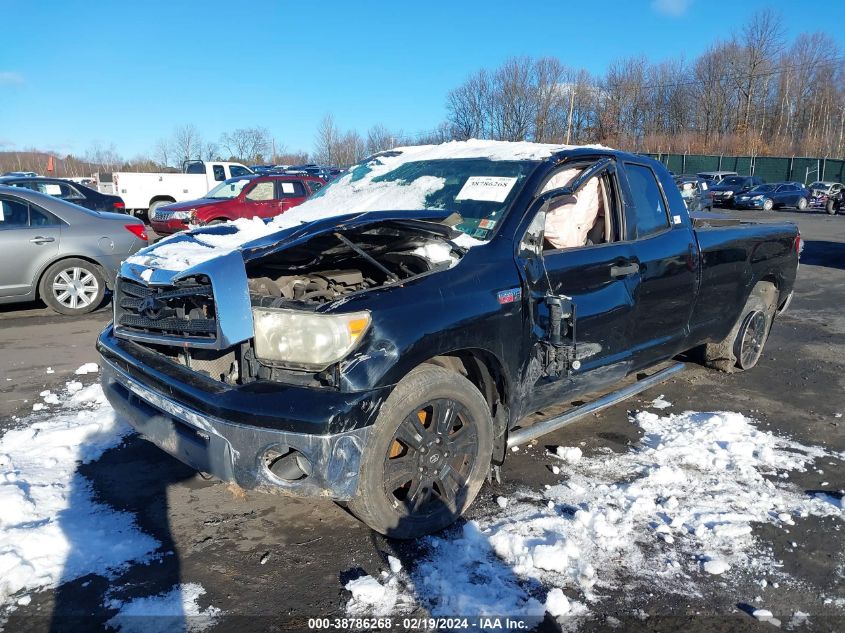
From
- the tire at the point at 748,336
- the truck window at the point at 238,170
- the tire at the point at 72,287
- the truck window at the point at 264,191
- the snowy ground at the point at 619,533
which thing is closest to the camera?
the snowy ground at the point at 619,533

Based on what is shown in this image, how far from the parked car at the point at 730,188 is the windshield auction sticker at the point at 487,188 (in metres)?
35.2

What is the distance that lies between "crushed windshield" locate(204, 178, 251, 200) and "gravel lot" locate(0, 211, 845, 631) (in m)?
10.9

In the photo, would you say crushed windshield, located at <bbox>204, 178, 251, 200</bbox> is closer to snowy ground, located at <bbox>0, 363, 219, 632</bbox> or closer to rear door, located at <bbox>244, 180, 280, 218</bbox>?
rear door, located at <bbox>244, 180, 280, 218</bbox>

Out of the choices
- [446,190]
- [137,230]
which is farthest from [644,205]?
[137,230]

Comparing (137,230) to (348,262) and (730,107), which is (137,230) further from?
(730,107)

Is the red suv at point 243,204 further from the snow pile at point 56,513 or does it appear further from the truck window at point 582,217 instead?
the truck window at point 582,217

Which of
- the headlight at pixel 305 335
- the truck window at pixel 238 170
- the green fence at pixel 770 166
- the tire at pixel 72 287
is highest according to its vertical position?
the green fence at pixel 770 166

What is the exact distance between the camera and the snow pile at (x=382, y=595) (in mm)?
2570

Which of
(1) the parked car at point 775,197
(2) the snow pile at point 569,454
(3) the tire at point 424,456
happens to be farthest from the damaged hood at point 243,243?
(1) the parked car at point 775,197

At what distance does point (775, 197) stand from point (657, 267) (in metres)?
34.1

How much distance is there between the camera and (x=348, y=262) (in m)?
3.89

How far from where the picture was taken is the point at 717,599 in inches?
106

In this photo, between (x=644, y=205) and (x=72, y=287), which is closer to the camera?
(x=644, y=205)

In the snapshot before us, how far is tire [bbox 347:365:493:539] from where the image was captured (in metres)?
2.78
